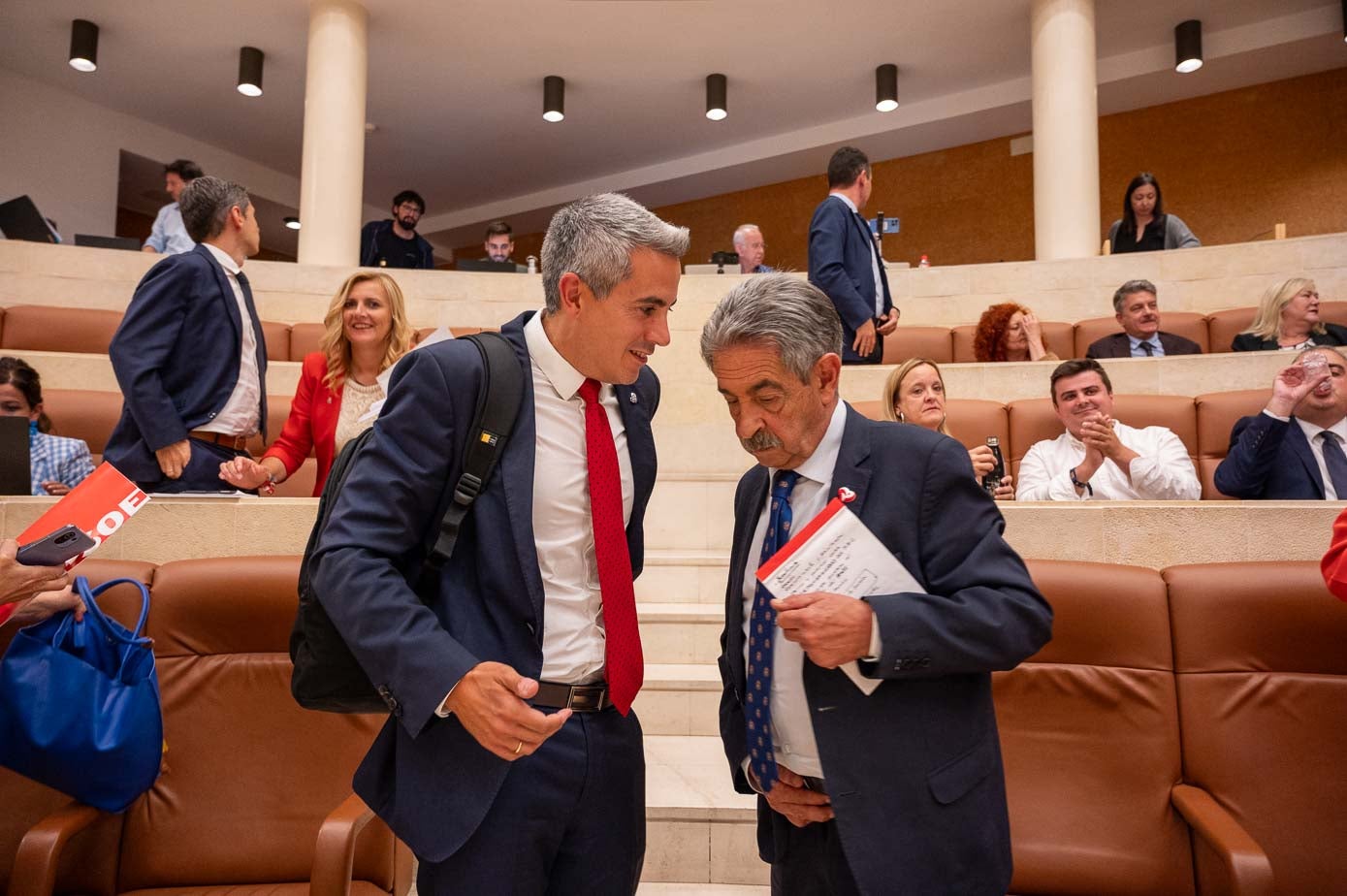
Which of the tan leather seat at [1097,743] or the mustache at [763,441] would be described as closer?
the mustache at [763,441]

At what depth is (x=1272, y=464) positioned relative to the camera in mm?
2768

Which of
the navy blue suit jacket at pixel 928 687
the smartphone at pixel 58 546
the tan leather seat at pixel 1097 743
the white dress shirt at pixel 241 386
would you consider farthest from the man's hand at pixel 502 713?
the white dress shirt at pixel 241 386

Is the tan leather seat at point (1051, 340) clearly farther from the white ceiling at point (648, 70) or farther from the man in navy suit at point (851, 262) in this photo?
the white ceiling at point (648, 70)

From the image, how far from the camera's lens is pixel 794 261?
10.6 meters

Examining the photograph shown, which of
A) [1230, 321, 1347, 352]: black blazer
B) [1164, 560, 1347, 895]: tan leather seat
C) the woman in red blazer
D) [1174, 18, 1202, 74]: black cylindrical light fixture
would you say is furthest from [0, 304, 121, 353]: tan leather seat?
[1174, 18, 1202, 74]: black cylindrical light fixture

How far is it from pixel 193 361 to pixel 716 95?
714 cm

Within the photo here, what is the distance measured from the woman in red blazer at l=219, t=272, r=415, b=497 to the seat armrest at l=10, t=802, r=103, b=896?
1.20 m

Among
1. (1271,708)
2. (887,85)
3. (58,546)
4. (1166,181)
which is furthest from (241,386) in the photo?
(1166,181)

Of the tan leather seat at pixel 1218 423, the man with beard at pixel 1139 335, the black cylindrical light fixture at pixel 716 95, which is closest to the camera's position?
the tan leather seat at pixel 1218 423

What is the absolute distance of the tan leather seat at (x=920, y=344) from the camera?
535 centimetres

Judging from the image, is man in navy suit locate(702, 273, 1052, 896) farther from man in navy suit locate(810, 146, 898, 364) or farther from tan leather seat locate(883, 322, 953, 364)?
tan leather seat locate(883, 322, 953, 364)

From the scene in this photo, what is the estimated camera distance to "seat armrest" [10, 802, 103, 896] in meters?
1.43

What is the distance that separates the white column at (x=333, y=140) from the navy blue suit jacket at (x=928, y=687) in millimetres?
6611

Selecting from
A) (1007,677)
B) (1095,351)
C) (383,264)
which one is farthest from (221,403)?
(383,264)
